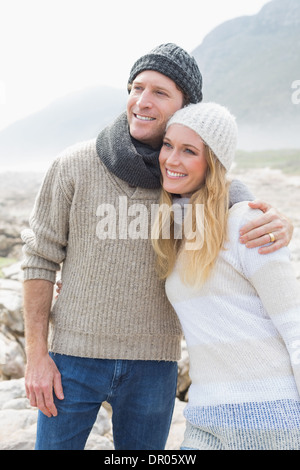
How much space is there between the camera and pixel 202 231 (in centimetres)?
180

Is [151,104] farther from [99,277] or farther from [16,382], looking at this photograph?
[16,382]

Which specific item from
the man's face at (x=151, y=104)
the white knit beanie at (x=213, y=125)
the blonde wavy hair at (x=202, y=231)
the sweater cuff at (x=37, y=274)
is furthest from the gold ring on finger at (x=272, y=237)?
the sweater cuff at (x=37, y=274)

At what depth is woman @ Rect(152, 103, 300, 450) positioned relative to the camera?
159cm

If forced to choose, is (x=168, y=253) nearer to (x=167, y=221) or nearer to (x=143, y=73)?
(x=167, y=221)

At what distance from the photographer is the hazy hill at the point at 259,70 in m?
67.2

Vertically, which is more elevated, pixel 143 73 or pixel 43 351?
pixel 143 73

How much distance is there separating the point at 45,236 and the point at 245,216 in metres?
0.90

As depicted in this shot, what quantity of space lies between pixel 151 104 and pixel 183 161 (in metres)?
0.33

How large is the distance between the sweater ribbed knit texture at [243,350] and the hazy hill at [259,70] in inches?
2035

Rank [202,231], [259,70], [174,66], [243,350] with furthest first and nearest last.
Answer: [259,70] → [174,66] → [202,231] → [243,350]

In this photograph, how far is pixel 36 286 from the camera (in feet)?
6.59

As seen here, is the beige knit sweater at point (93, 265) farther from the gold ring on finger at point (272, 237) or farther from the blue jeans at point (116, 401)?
the gold ring on finger at point (272, 237)

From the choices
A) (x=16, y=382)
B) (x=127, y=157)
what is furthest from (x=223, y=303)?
(x=16, y=382)
